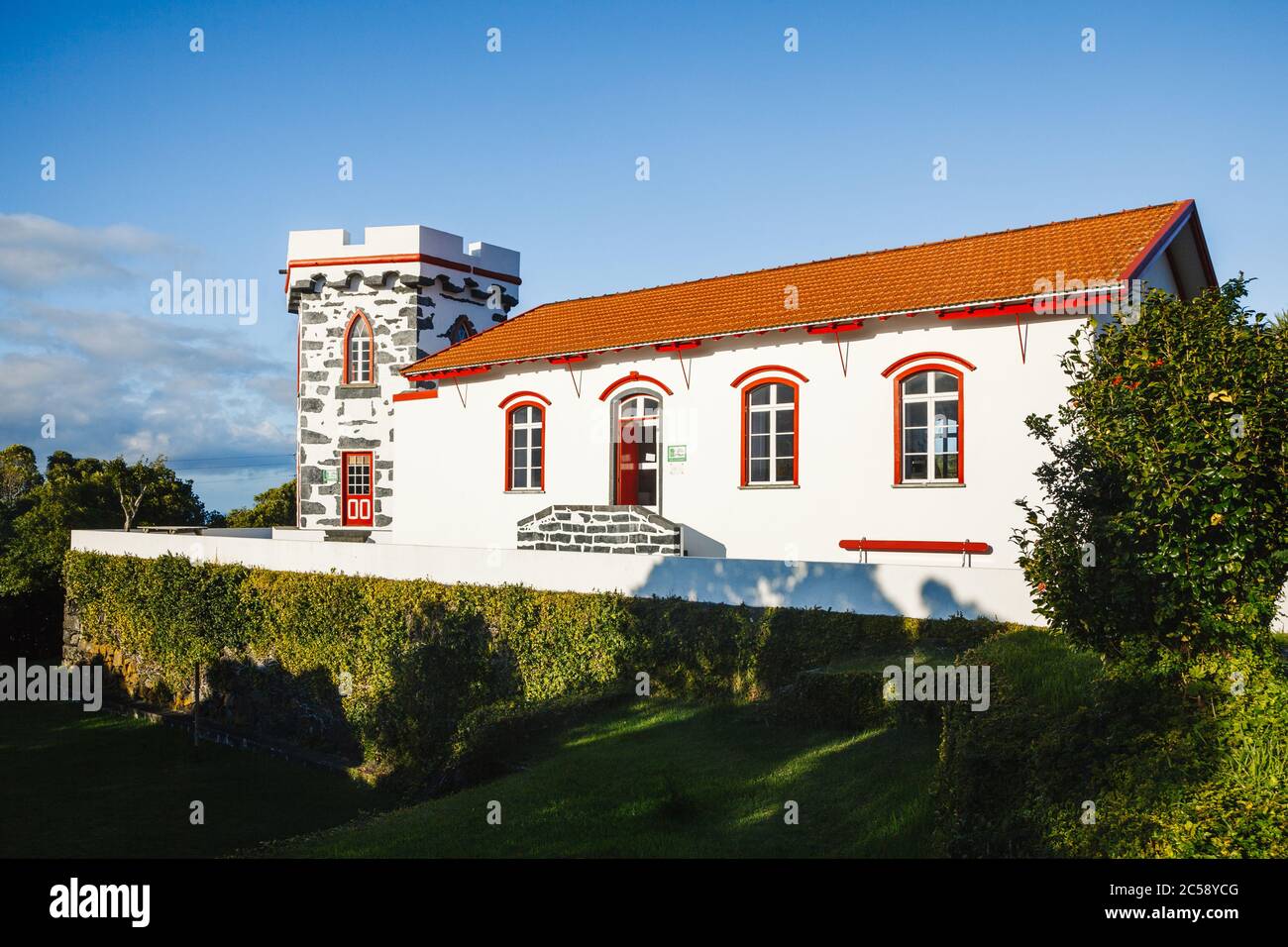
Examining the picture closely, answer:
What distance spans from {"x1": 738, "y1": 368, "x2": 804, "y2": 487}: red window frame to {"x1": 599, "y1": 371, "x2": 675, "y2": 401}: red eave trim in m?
1.65

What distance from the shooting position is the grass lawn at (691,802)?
8.13 m

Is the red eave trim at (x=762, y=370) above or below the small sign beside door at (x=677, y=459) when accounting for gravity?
above

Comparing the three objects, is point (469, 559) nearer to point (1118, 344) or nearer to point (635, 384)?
point (635, 384)

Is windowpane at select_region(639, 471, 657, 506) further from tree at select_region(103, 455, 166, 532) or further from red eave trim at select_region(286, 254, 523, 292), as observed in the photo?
tree at select_region(103, 455, 166, 532)

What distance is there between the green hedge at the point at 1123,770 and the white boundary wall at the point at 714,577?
11.6 feet

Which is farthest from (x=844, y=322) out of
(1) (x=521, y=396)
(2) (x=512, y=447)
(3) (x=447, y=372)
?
(3) (x=447, y=372)

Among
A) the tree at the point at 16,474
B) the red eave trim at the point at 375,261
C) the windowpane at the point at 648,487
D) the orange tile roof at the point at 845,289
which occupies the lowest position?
the windowpane at the point at 648,487

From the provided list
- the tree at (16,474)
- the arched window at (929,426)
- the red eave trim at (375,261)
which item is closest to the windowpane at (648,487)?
the arched window at (929,426)

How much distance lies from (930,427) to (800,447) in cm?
227

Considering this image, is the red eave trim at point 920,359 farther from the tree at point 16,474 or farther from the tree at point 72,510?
the tree at point 16,474

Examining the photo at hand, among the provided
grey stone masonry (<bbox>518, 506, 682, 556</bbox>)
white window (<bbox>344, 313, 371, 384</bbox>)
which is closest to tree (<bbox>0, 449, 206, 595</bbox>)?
white window (<bbox>344, 313, 371, 384</bbox>)

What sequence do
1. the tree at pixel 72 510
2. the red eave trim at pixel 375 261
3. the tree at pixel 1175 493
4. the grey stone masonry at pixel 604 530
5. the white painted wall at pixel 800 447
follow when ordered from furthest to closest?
1. the tree at pixel 72 510
2. the red eave trim at pixel 375 261
3. the grey stone masonry at pixel 604 530
4. the white painted wall at pixel 800 447
5. the tree at pixel 1175 493

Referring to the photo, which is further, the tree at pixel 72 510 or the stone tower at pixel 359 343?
the tree at pixel 72 510

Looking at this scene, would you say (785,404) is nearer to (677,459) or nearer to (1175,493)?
(677,459)
